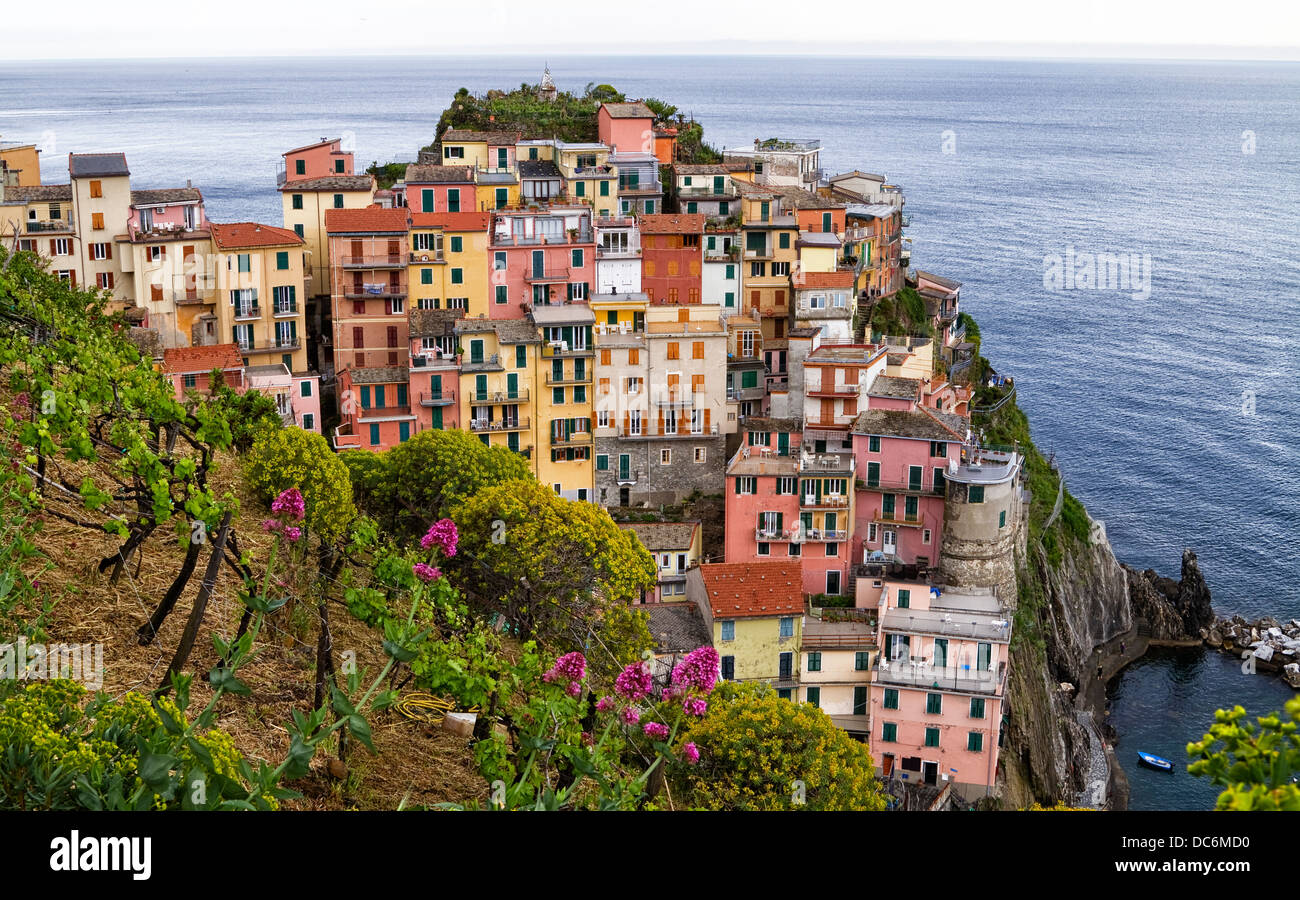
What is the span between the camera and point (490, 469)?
25938mm

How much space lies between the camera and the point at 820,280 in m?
46.8

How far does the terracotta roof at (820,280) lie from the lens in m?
46.7

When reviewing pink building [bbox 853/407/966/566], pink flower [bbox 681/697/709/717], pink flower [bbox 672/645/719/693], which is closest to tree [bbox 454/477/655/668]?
pink flower [bbox 672/645/719/693]

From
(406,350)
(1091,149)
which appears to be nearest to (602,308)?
(406,350)

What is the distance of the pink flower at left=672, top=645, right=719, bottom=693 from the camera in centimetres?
797

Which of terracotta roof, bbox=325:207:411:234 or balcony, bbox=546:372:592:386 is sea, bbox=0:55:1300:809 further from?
terracotta roof, bbox=325:207:411:234

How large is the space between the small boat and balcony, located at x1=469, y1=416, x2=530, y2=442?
1985cm

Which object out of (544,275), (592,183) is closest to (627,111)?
(592,183)

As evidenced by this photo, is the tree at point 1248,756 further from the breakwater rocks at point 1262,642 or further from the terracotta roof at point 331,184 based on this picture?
the terracotta roof at point 331,184

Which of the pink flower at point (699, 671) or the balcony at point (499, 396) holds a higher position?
the pink flower at point (699, 671)

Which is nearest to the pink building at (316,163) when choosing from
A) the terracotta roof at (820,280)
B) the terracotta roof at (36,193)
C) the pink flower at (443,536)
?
the terracotta roof at (36,193)

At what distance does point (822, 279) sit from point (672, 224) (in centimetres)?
538

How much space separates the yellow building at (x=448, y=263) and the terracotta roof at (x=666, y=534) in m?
9.36

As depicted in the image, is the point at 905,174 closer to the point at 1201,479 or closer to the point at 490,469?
the point at 1201,479
